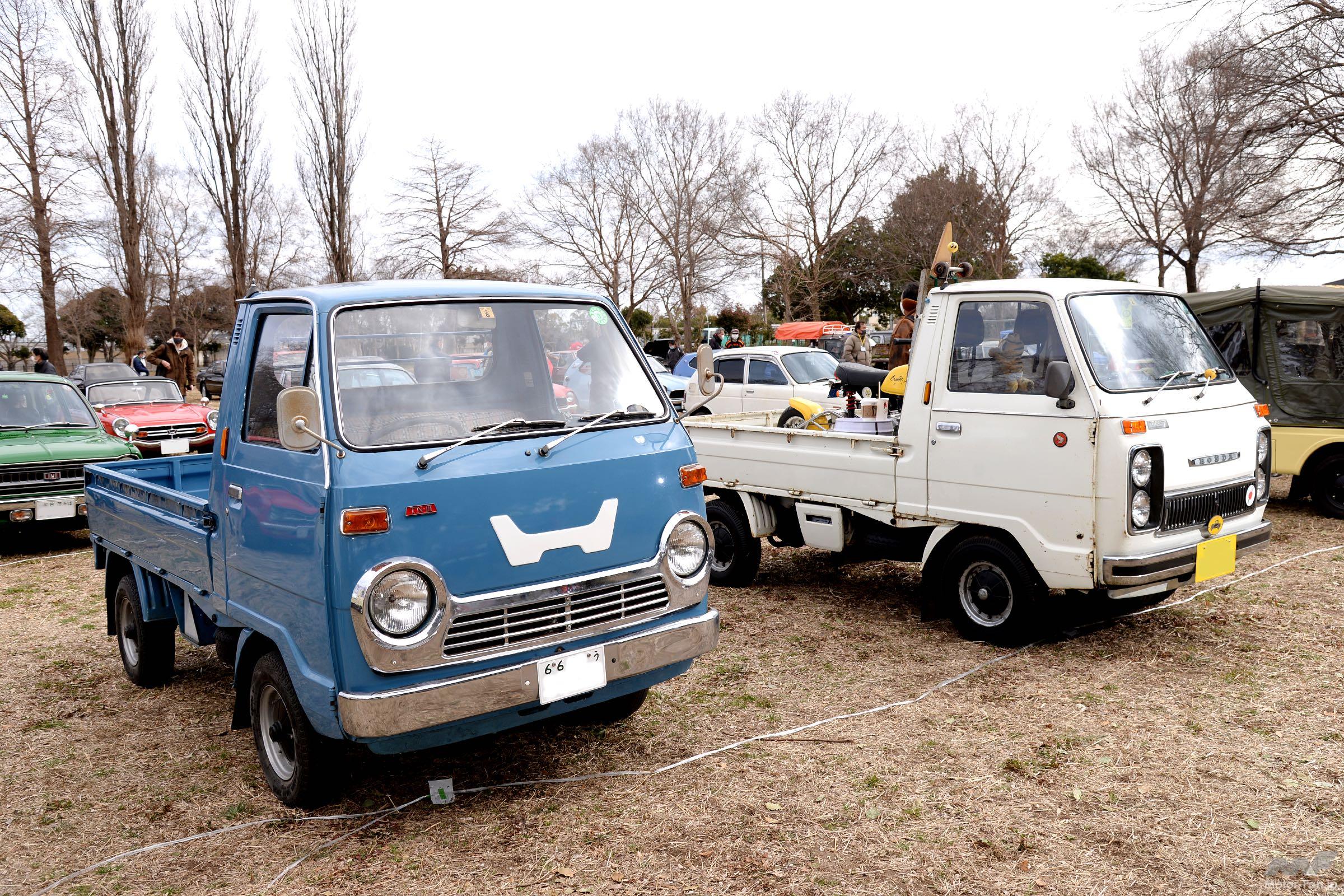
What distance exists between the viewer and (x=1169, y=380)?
564cm

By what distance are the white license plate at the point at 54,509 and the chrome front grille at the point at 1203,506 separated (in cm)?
952

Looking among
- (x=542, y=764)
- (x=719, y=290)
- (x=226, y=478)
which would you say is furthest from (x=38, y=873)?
(x=719, y=290)

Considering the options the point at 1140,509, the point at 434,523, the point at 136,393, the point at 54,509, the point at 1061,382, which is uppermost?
the point at 136,393

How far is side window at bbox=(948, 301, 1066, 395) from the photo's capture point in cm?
566

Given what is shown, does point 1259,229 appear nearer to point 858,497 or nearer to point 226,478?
point 858,497

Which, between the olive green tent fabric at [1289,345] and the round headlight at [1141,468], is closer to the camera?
the round headlight at [1141,468]

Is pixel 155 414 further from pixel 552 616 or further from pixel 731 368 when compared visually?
pixel 552 616

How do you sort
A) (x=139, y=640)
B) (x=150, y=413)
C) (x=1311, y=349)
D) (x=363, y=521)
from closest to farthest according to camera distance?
(x=363, y=521) < (x=139, y=640) < (x=1311, y=349) < (x=150, y=413)

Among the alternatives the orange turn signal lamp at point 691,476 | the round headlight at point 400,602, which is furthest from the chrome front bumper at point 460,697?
the orange turn signal lamp at point 691,476

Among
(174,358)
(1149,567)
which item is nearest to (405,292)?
(1149,567)

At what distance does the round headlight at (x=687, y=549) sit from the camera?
4121mm

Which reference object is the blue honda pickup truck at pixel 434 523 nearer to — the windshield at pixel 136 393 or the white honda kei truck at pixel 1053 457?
the white honda kei truck at pixel 1053 457

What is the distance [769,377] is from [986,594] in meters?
9.61

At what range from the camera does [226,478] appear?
4.27m
